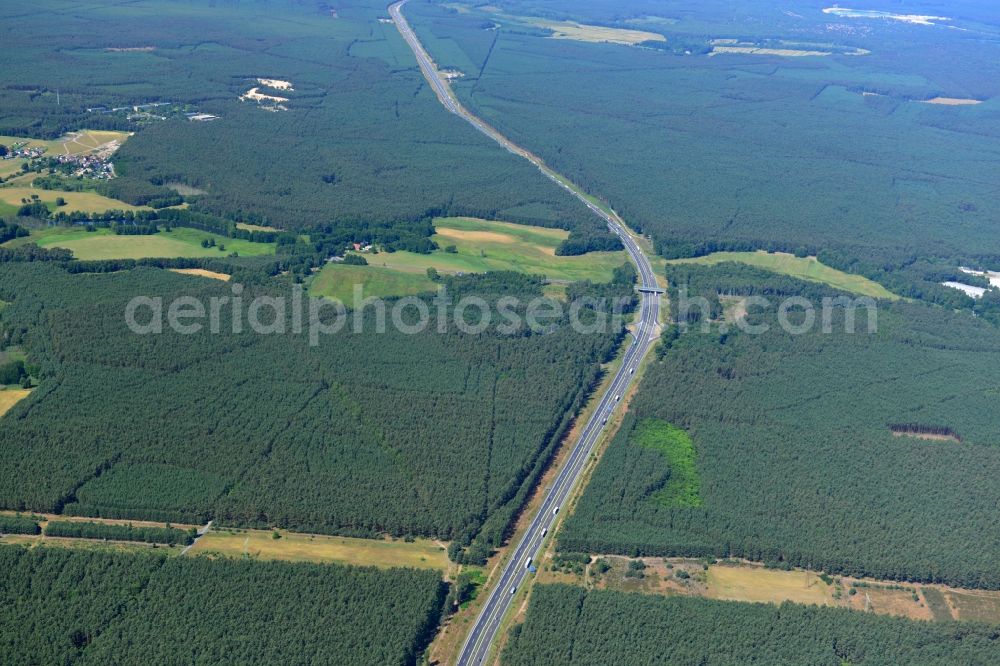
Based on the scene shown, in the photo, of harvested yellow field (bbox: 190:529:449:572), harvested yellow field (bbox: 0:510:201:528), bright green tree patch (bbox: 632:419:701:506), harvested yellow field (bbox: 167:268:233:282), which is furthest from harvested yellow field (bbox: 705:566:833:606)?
harvested yellow field (bbox: 167:268:233:282)

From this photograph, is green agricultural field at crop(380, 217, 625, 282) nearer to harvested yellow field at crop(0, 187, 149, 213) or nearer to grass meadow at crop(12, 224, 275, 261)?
grass meadow at crop(12, 224, 275, 261)

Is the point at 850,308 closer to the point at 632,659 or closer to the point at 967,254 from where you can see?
the point at 967,254

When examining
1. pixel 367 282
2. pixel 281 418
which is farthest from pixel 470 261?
pixel 281 418

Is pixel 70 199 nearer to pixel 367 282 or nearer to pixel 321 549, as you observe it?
pixel 367 282

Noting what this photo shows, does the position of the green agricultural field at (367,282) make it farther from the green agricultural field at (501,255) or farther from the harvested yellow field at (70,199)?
the harvested yellow field at (70,199)

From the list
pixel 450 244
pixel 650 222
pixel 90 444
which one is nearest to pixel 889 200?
pixel 650 222

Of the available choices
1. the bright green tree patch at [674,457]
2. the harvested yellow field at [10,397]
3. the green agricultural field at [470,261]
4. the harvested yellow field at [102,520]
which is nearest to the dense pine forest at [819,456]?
the bright green tree patch at [674,457]
